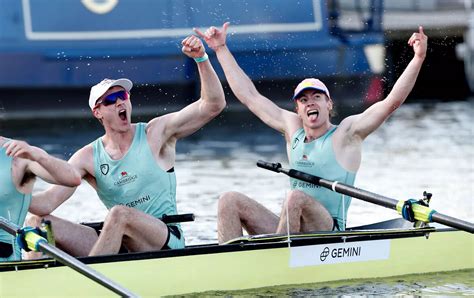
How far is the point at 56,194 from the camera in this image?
8914 millimetres

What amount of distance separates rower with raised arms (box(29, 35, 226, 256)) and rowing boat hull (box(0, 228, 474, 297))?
25cm

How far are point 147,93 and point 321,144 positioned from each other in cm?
1248

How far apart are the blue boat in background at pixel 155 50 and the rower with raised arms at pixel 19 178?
12857 millimetres

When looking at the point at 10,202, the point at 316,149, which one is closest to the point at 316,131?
the point at 316,149

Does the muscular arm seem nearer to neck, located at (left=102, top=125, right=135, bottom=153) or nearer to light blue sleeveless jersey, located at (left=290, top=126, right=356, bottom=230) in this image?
neck, located at (left=102, top=125, right=135, bottom=153)

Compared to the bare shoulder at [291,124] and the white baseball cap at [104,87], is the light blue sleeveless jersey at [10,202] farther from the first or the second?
the bare shoulder at [291,124]

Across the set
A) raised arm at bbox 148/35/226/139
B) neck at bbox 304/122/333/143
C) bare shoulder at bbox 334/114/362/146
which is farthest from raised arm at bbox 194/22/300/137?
raised arm at bbox 148/35/226/139

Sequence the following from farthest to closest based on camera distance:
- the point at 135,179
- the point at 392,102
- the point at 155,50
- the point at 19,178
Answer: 1. the point at 155,50
2. the point at 392,102
3. the point at 135,179
4. the point at 19,178

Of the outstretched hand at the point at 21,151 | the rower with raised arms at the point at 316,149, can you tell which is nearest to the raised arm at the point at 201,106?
the rower with raised arms at the point at 316,149

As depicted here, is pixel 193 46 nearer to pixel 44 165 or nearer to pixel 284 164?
pixel 44 165

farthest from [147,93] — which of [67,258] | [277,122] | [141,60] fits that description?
[67,258]

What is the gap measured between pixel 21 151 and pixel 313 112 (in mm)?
2648

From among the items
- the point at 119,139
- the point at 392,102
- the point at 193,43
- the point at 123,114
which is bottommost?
the point at 119,139

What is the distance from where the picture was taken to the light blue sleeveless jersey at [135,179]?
29.5ft
